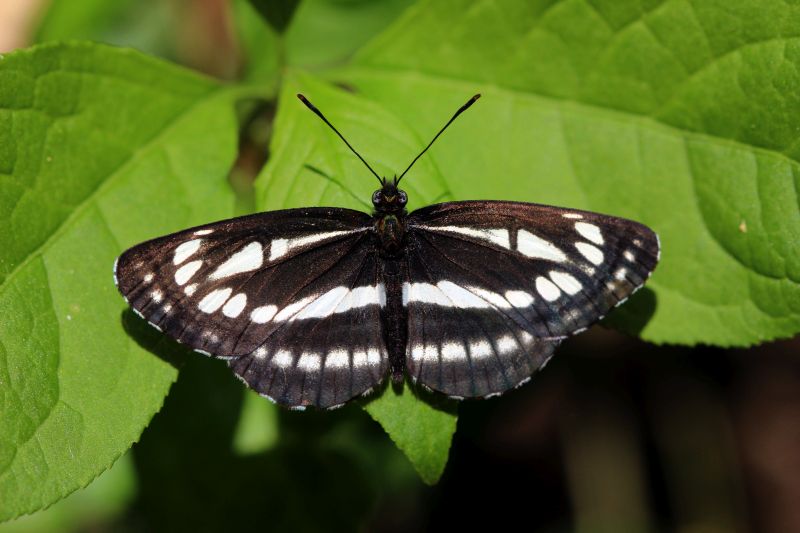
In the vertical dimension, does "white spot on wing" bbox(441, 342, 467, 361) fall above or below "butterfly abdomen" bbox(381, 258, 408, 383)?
below

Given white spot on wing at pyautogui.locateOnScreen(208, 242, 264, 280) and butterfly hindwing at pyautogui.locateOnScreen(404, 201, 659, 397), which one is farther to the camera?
white spot on wing at pyautogui.locateOnScreen(208, 242, 264, 280)

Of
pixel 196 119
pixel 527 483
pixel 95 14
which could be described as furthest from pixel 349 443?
pixel 95 14

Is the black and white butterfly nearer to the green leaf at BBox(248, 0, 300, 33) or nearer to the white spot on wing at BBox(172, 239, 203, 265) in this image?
the white spot on wing at BBox(172, 239, 203, 265)

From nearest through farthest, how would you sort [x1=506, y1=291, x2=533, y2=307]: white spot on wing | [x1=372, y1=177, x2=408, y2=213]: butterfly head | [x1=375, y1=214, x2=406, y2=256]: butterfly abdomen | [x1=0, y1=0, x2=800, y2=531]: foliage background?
[x1=0, y1=0, x2=800, y2=531]: foliage background
[x1=372, y1=177, x2=408, y2=213]: butterfly head
[x1=506, y1=291, x2=533, y2=307]: white spot on wing
[x1=375, y1=214, x2=406, y2=256]: butterfly abdomen

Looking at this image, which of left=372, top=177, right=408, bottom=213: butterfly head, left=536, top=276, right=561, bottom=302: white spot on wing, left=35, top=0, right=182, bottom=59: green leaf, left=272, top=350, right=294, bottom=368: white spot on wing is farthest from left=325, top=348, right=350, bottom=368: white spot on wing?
left=35, top=0, right=182, bottom=59: green leaf

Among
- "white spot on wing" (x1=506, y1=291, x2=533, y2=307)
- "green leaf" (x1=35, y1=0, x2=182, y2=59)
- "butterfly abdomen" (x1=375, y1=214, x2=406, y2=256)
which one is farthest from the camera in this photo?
"green leaf" (x1=35, y1=0, x2=182, y2=59)

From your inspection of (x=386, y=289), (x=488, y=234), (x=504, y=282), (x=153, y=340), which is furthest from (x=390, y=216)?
(x=153, y=340)

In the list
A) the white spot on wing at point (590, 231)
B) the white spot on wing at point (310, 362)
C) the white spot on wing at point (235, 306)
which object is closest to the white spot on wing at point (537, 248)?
the white spot on wing at point (590, 231)

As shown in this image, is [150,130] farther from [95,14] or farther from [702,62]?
[95,14]
